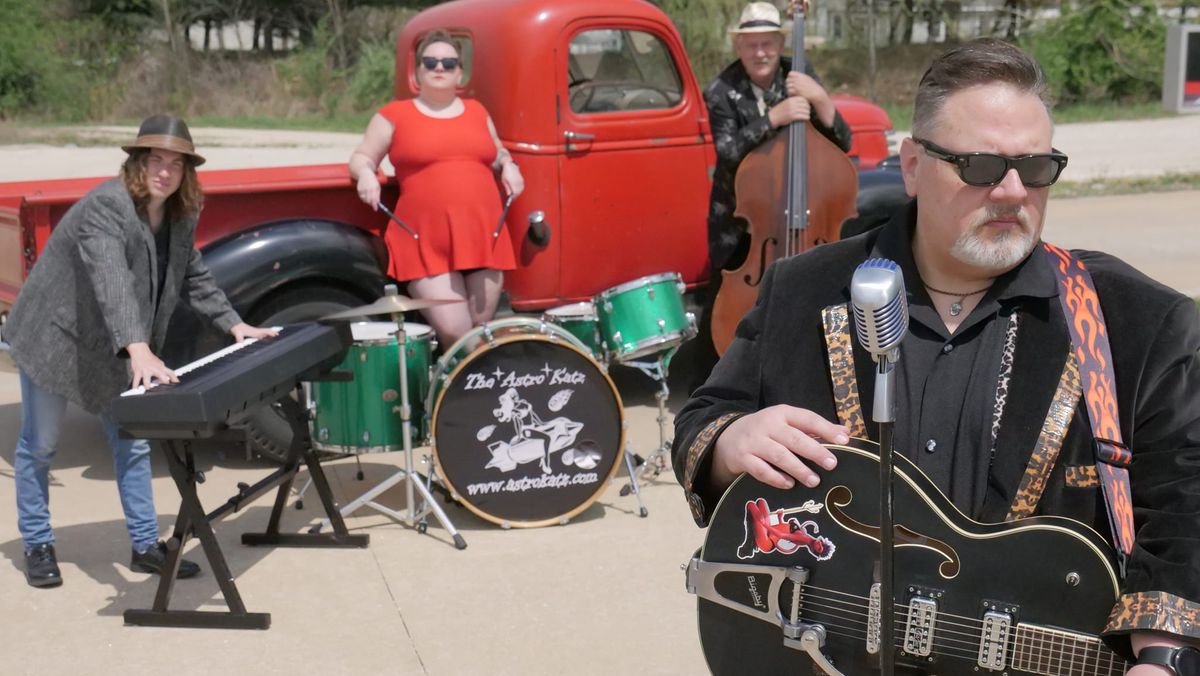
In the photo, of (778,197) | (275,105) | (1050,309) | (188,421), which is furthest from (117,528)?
(275,105)

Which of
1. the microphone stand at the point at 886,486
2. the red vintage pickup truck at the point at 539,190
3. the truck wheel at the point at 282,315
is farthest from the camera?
the truck wheel at the point at 282,315

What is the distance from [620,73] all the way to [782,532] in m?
4.74

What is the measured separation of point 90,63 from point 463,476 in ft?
90.1

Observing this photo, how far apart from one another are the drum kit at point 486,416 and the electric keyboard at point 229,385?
0.33 meters

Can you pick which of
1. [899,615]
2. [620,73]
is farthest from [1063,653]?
[620,73]

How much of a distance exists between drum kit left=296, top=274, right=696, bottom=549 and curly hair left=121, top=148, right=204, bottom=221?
0.86 metres

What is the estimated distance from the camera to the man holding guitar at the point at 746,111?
607 centimetres

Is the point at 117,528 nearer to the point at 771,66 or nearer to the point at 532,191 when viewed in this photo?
the point at 532,191

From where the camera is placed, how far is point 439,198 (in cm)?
571

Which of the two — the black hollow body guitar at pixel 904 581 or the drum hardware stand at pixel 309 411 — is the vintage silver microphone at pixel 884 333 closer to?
the black hollow body guitar at pixel 904 581

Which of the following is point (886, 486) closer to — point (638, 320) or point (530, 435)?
point (530, 435)

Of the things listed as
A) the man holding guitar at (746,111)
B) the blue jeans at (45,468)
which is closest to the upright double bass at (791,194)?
the man holding guitar at (746,111)

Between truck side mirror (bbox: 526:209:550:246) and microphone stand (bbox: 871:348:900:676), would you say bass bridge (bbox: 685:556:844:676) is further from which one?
truck side mirror (bbox: 526:209:550:246)

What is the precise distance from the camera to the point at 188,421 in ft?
13.0
